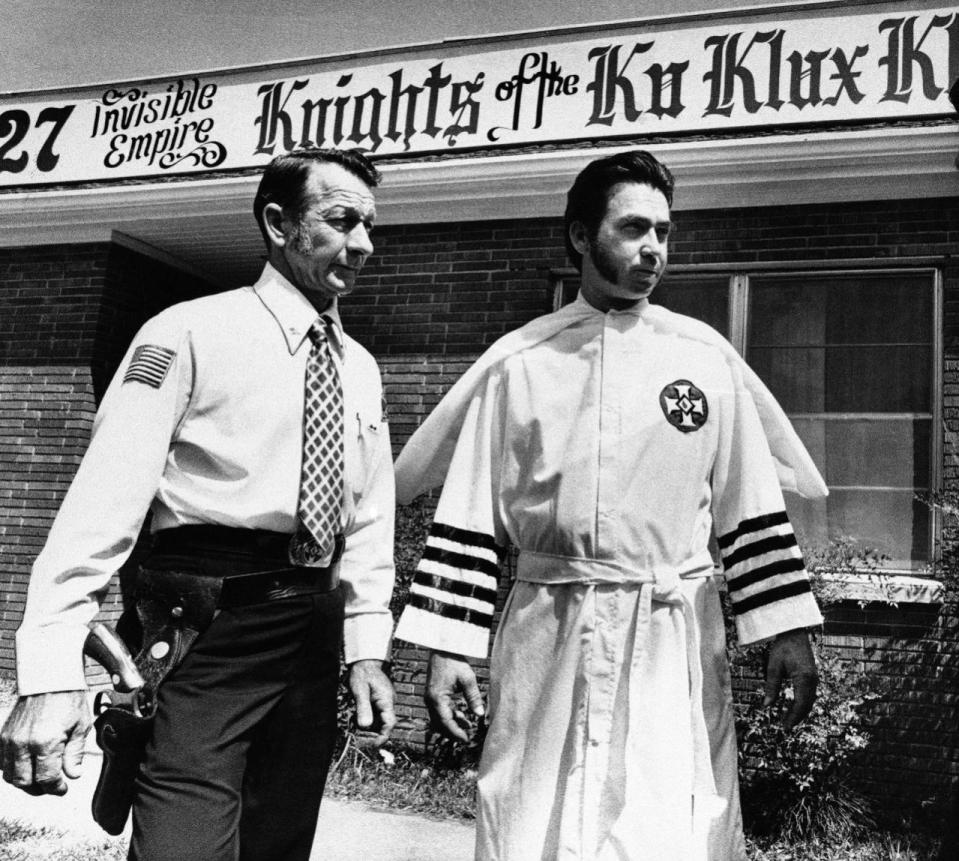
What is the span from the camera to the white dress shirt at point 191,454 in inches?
73.4

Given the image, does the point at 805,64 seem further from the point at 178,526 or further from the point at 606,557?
the point at 178,526

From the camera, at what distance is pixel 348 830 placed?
14.6ft

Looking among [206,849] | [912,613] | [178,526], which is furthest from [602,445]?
[912,613]

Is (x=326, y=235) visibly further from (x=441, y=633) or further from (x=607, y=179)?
(x=441, y=633)

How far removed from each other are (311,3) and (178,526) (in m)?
4.44

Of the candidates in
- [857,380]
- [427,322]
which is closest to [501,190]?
[427,322]

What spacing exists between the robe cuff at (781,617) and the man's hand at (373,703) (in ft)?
2.92

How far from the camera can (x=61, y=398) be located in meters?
7.10

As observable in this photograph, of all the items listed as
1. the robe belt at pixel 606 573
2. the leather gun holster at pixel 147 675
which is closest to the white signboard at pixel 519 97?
the robe belt at pixel 606 573

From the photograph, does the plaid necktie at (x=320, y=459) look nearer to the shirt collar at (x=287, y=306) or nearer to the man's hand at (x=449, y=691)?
the shirt collar at (x=287, y=306)

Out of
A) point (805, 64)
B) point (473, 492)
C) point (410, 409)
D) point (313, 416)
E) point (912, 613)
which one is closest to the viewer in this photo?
point (313, 416)

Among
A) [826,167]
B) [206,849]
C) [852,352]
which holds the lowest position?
[206,849]

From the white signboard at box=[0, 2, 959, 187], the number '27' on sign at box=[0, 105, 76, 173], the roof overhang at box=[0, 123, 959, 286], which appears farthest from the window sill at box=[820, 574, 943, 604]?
the number '27' on sign at box=[0, 105, 76, 173]

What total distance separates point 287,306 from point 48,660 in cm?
98
